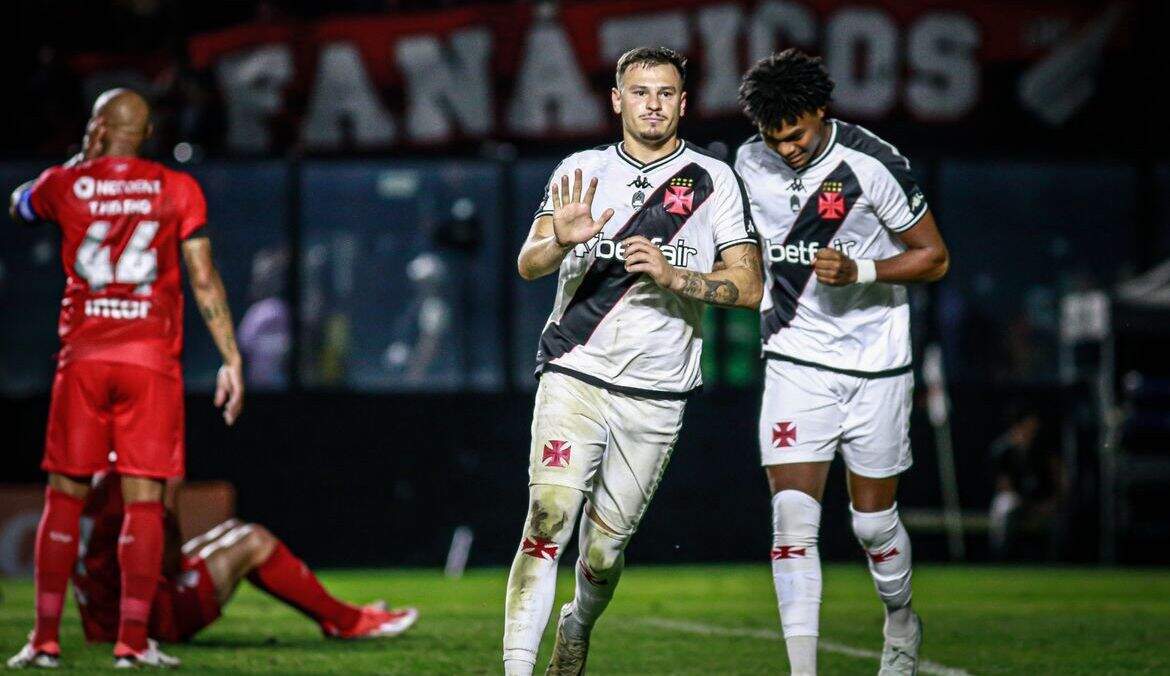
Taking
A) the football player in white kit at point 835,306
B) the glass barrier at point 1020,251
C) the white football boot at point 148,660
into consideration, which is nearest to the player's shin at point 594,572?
the football player in white kit at point 835,306

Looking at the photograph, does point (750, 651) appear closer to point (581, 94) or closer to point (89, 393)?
point (89, 393)

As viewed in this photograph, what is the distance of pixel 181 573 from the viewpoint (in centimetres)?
834

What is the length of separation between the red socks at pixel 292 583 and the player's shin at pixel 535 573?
2389 mm

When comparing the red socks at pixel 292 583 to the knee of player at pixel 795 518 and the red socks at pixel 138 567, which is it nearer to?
the red socks at pixel 138 567

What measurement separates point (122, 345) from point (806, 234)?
288cm

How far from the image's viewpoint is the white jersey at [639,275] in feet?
21.5

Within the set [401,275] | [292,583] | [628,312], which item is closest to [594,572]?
[628,312]

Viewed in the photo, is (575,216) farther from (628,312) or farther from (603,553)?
(603,553)

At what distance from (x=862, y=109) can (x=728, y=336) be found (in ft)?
8.91

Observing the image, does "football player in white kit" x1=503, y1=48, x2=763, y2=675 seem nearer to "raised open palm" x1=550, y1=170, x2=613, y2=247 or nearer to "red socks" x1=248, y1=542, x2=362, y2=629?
"raised open palm" x1=550, y1=170, x2=613, y2=247

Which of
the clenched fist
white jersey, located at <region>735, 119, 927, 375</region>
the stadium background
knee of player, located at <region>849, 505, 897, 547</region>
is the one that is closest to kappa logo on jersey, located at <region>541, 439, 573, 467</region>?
the clenched fist

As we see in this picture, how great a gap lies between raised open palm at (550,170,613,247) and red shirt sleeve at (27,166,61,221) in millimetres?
2712

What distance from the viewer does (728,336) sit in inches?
736

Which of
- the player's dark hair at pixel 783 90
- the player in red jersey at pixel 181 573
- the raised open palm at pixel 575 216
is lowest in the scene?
the player in red jersey at pixel 181 573
